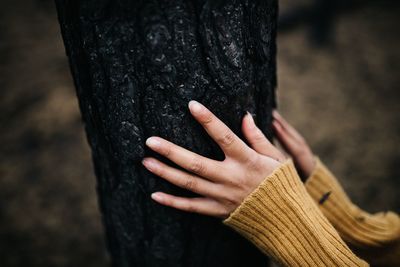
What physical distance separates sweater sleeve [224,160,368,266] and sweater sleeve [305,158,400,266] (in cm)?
30

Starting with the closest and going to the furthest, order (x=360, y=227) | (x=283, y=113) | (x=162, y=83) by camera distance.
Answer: (x=162, y=83) → (x=360, y=227) → (x=283, y=113)

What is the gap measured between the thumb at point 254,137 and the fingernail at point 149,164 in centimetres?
30

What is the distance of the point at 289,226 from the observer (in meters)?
0.99

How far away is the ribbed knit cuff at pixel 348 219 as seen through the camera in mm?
1252

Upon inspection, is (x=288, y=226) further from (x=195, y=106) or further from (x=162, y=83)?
(x=162, y=83)

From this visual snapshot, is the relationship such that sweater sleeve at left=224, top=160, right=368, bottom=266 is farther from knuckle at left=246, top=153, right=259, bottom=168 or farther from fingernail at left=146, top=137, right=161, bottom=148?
fingernail at left=146, top=137, right=161, bottom=148

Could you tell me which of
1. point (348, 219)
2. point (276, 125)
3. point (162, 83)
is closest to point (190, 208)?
point (162, 83)

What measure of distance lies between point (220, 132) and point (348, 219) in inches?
30.0

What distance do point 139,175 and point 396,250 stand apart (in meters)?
1.07

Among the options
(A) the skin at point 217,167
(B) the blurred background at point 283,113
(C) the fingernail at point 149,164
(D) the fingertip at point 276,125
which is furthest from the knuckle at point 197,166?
(B) the blurred background at point 283,113

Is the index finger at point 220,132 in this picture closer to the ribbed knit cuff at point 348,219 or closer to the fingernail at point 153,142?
the fingernail at point 153,142

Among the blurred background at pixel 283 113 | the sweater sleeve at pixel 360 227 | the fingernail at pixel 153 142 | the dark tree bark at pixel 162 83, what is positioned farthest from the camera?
the blurred background at pixel 283 113

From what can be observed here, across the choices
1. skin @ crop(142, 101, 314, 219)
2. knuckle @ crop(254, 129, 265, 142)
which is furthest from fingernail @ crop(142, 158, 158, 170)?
knuckle @ crop(254, 129, 265, 142)

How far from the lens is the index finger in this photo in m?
0.87
